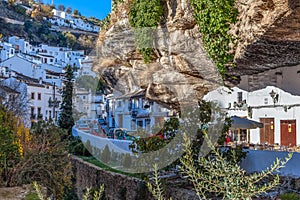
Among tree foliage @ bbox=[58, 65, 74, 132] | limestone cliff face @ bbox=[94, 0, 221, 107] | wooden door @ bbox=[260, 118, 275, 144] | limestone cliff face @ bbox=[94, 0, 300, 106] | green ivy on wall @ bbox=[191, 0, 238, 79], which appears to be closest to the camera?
limestone cliff face @ bbox=[94, 0, 300, 106]

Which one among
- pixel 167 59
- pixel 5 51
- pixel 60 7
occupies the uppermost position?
pixel 60 7

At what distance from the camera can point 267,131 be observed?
45.4 ft

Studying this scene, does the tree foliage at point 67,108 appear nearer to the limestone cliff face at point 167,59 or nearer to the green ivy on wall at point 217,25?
the limestone cliff face at point 167,59

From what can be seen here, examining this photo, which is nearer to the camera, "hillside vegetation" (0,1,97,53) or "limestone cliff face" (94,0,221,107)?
"limestone cliff face" (94,0,221,107)

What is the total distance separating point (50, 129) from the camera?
995 centimetres

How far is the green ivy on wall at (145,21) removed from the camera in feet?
44.2

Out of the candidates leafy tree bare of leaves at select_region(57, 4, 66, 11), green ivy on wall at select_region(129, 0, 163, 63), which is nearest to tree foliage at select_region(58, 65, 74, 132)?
green ivy on wall at select_region(129, 0, 163, 63)

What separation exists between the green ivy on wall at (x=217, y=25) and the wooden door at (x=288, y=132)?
3.58 m

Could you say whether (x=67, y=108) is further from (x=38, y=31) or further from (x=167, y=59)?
(x=38, y=31)

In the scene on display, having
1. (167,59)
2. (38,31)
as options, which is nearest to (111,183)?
(167,59)

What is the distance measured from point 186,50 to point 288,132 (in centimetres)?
443

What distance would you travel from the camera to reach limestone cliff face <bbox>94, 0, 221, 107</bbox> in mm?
11953

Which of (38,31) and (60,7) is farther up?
(60,7)

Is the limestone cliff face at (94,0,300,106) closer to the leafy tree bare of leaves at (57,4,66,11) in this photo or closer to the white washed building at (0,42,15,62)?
the white washed building at (0,42,15,62)
